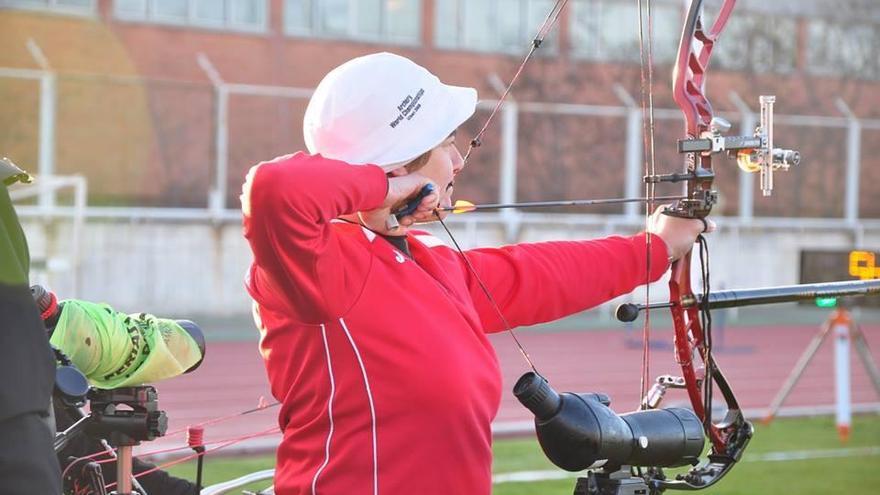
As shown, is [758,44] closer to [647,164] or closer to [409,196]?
[647,164]

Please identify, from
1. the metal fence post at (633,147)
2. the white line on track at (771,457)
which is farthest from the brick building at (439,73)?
the white line on track at (771,457)

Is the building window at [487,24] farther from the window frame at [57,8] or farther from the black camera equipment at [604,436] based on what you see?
the black camera equipment at [604,436]

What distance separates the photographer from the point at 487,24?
3030cm

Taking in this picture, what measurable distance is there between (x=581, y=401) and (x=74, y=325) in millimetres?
991

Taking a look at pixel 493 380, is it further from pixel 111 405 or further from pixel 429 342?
pixel 111 405

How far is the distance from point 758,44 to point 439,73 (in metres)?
7.06

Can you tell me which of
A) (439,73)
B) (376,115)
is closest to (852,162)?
(439,73)

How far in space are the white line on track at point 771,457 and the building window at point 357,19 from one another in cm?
2104

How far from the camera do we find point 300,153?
2.51m

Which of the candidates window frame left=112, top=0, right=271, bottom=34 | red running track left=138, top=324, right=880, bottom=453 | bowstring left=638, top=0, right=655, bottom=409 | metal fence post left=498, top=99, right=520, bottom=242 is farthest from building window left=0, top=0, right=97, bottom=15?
bowstring left=638, top=0, right=655, bottom=409

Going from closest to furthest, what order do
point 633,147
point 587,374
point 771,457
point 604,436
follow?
point 604,436, point 771,457, point 587,374, point 633,147

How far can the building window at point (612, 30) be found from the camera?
3012 cm

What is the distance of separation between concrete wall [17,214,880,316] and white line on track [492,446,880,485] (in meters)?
8.94

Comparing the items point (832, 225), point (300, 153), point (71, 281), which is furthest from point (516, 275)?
point (832, 225)
